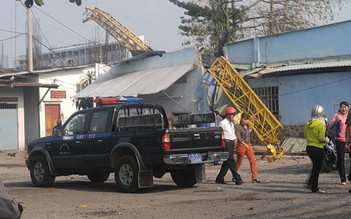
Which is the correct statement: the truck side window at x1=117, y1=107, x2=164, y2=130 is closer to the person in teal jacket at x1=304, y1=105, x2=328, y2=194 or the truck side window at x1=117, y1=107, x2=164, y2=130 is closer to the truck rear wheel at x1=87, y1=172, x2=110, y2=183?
the truck rear wheel at x1=87, y1=172, x2=110, y2=183

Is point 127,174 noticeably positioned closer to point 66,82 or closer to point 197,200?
point 197,200

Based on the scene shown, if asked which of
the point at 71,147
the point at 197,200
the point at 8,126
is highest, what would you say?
the point at 8,126

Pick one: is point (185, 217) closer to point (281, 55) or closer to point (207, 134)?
point (207, 134)

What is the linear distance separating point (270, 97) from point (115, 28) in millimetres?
14825

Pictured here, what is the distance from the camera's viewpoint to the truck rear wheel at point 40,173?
45.9 ft

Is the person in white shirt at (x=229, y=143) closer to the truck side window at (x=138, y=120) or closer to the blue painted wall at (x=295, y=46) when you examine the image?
the truck side window at (x=138, y=120)

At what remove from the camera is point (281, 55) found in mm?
25656

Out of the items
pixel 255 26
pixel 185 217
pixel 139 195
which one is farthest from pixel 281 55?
pixel 185 217

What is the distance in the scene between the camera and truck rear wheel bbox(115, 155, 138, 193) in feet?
39.7

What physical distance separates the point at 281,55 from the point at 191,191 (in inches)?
571

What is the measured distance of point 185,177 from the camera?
43.8ft

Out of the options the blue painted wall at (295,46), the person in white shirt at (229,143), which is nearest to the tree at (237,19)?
the blue painted wall at (295,46)

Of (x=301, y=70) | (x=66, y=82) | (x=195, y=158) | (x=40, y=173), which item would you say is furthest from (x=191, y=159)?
(x=66, y=82)

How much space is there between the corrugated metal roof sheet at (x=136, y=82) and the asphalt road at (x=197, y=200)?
1058cm
